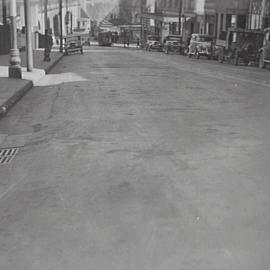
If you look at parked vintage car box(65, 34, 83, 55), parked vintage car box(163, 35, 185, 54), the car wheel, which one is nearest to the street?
the car wheel

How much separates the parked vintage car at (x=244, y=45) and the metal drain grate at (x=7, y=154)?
31.0m

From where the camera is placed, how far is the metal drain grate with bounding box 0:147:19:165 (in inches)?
345

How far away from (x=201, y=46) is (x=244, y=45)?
9313mm

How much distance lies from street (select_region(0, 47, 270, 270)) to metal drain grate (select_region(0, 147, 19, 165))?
14 cm

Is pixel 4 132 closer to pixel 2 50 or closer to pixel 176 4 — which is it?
pixel 2 50

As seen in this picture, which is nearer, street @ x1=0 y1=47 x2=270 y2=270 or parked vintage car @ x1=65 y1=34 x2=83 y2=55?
street @ x1=0 y1=47 x2=270 y2=270

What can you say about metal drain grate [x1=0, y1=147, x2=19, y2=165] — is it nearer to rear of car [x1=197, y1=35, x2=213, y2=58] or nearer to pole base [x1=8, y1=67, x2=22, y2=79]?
pole base [x1=8, y1=67, x2=22, y2=79]

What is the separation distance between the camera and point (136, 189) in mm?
6883

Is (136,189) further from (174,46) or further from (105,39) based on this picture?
(105,39)

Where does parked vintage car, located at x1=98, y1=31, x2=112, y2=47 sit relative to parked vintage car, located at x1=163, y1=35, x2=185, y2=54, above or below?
below

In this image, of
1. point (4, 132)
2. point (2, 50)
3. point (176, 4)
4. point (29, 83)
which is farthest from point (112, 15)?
point (4, 132)

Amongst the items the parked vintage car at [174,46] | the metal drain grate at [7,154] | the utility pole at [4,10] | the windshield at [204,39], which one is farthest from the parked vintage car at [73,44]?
the metal drain grate at [7,154]

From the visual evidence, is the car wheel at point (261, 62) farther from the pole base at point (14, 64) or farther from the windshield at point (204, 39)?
the pole base at point (14, 64)

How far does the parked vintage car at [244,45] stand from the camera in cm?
3962
